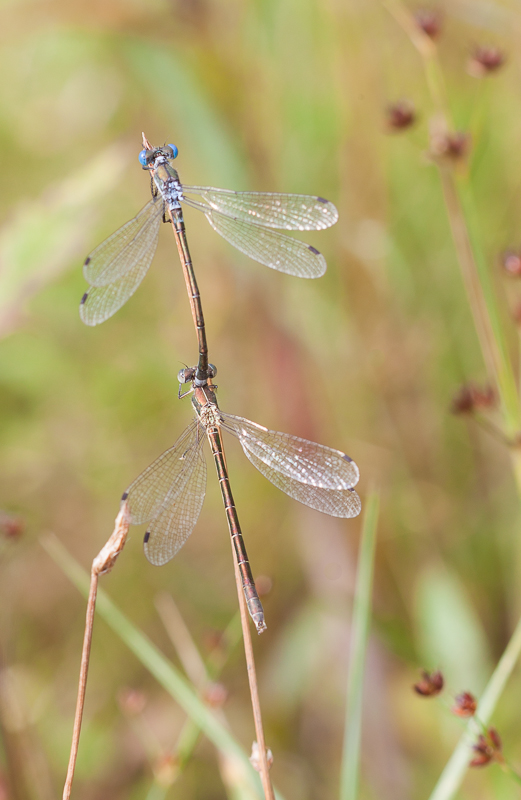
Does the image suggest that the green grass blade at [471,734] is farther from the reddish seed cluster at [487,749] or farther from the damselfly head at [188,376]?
the damselfly head at [188,376]

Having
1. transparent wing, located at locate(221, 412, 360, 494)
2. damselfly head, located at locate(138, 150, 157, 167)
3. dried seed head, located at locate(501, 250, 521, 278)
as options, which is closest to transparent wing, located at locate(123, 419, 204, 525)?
transparent wing, located at locate(221, 412, 360, 494)

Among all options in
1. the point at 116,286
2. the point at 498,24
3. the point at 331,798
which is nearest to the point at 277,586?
the point at 331,798

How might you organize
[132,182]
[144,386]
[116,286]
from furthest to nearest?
[132,182]
[144,386]
[116,286]

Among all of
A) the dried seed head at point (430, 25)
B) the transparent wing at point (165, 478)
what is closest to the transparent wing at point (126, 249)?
the transparent wing at point (165, 478)

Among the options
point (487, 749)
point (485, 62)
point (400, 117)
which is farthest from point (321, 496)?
point (485, 62)

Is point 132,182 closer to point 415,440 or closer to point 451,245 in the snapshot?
point 451,245

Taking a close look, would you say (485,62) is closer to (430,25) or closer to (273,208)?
(430,25)
